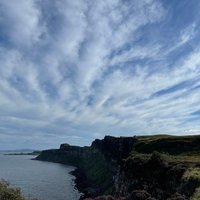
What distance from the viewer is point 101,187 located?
133 m

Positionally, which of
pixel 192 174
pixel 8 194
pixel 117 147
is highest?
pixel 117 147

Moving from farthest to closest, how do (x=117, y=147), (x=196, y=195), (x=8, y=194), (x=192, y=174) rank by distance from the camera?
1. (x=117, y=147)
2. (x=192, y=174)
3. (x=8, y=194)
4. (x=196, y=195)

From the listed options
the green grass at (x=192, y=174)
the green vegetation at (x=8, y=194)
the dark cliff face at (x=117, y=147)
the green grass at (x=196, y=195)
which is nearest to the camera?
the green grass at (x=196, y=195)

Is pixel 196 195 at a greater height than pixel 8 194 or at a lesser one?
lesser

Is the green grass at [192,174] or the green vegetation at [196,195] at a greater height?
the green grass at [192,174]

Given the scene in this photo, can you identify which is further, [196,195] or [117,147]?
[117,147]

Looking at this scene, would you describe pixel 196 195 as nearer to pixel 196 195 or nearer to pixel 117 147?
pixel 196 195

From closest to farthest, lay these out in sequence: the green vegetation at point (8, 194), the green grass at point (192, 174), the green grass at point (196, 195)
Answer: the green grass at point (196, 195) → the green vegetation at point (8, 194) → the green grass at point (192, 174)

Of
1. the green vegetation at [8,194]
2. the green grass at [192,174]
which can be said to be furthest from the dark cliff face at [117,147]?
the green vegetation at [8,194]

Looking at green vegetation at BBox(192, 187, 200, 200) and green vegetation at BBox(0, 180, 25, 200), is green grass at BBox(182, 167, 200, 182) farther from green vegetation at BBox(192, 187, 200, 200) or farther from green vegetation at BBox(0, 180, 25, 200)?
green vegetation at BBox(0, 180, 25, 200)

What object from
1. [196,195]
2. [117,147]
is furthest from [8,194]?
[117,147]

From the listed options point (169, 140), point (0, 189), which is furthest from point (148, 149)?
point (0, 189)

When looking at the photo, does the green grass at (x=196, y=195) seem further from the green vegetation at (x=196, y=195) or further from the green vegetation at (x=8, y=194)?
the green vegetation at (x=8, y=194)

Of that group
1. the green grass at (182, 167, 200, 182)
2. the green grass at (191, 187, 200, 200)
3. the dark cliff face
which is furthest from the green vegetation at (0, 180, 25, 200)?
the dark cliff face
